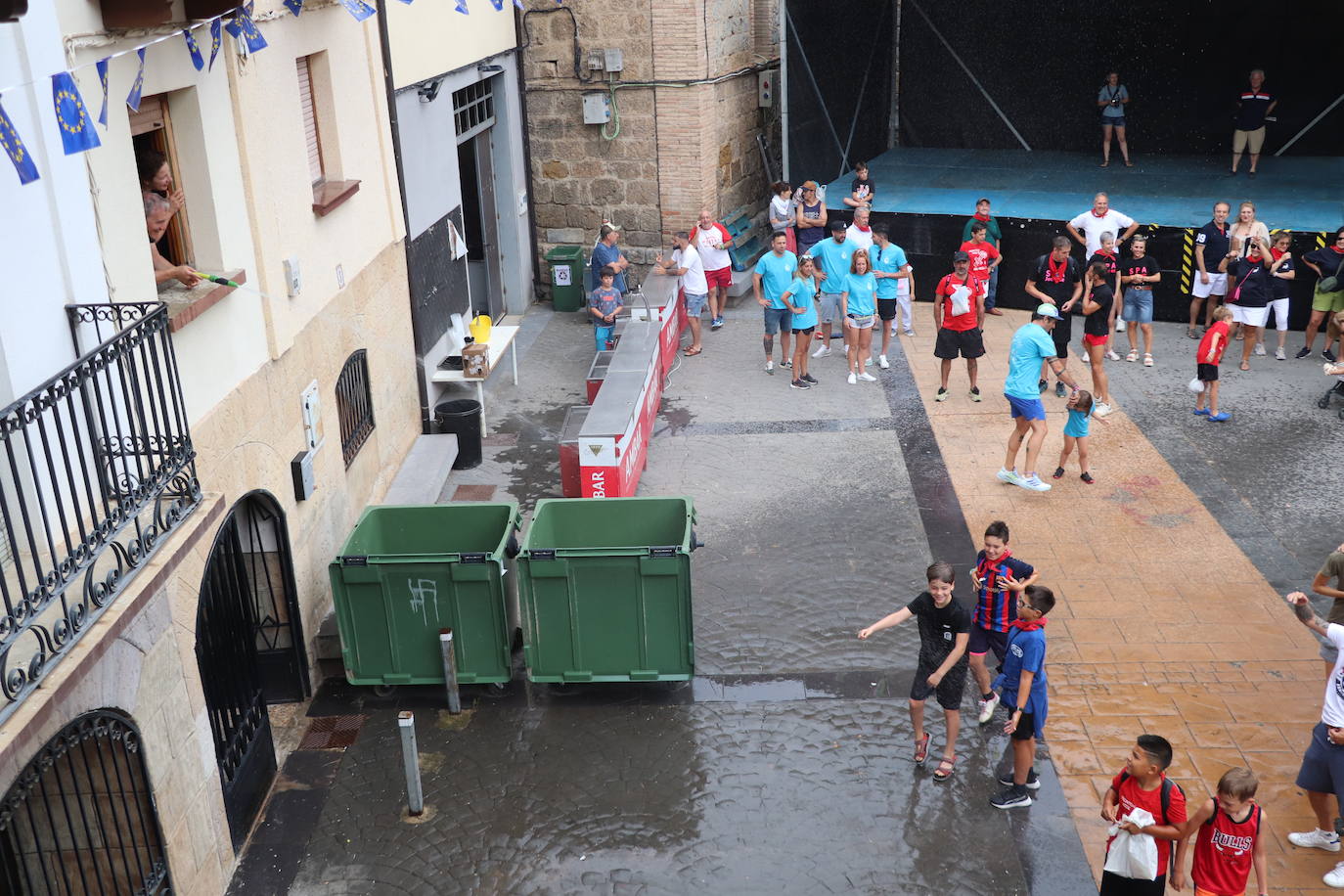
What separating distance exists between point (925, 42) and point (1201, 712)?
1877 cm

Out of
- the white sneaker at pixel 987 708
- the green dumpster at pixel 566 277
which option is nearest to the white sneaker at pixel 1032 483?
the white sneaker at pixel 987 708

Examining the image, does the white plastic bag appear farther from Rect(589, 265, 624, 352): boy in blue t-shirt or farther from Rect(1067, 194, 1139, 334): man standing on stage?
Rect(1067, 194, 1139, 334): man standing on stage

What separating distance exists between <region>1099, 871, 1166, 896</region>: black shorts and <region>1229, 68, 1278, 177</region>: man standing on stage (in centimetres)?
1774

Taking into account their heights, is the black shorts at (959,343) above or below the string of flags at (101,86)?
below

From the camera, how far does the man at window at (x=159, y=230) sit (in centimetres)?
738

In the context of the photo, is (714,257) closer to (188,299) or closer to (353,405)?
(353,405)

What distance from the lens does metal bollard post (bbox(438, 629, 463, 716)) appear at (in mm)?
9031

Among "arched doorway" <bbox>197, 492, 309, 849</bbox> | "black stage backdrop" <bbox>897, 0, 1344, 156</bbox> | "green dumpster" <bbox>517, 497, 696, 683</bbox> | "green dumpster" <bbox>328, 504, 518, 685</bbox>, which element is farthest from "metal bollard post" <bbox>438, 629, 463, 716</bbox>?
"black stage backdrop" <bbox>897, 0, 1344, 156</bbox>

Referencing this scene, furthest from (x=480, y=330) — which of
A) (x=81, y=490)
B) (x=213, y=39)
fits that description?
(x=81, y=490)

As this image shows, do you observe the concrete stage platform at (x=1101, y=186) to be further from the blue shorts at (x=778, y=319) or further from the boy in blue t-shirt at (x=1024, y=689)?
the boy in blue t-shirt at (x=1024, y=689)

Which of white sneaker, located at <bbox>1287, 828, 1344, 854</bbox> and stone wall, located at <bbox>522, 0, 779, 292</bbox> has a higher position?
stone wall, located at <bbox>522, 0, 779, 292</bbox>

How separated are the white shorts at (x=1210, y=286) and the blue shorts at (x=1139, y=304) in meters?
1.38

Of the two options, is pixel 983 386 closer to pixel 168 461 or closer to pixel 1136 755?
pixel 1136 755

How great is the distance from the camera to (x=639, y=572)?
898 cm
